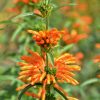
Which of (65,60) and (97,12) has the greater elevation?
(97,12)

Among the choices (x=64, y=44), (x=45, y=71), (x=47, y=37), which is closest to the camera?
(x=47, y=37)

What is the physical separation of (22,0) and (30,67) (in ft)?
6.18

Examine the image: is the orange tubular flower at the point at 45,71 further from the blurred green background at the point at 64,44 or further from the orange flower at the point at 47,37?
the blurred green background at the point at 64,44

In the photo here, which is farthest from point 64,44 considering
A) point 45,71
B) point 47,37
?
point 47,37

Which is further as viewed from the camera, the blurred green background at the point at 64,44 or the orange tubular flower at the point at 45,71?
the blurred green background at the point at 64,44

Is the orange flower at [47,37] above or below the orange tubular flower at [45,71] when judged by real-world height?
above

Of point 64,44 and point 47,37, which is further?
point 64,44

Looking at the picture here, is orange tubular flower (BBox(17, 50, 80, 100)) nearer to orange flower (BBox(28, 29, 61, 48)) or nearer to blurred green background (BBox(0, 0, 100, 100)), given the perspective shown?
orange flower (BBox(28, 29, 61, 48))

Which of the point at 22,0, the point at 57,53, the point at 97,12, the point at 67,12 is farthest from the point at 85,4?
the point at 57,53

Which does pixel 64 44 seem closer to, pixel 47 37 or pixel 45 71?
pixel 45 71

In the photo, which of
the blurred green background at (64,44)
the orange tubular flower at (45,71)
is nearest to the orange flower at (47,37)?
the orange tubular flower at (45,71)

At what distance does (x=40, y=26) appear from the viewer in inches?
149

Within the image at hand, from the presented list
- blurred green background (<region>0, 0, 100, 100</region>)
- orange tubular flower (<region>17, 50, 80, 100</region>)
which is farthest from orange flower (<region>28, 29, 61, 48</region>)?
blurred green background (<region>0, 0, 100, 100</region>)

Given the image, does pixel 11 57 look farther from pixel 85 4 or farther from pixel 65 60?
pixel 85 4
